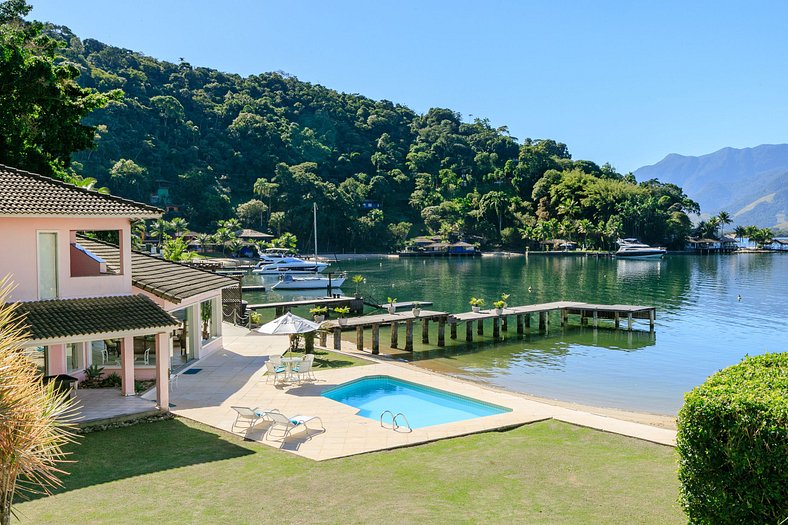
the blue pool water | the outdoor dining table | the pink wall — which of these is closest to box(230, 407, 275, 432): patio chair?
the blue pool water

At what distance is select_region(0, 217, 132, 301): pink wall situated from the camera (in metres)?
13.8

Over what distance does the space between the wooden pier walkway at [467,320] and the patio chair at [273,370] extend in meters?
7.07

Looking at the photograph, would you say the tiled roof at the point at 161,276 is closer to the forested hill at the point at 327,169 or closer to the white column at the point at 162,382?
the white column at the point at 162,382

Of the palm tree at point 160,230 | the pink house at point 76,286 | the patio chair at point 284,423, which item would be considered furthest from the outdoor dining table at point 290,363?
the palm tree at point 160,230

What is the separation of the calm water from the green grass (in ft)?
34.6

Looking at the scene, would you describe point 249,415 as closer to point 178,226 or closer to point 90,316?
point 90,316

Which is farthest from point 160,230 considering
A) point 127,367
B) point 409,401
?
point 409,401

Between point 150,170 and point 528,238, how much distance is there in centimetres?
8071

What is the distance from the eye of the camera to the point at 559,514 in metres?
8.61

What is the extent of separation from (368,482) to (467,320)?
22.8m

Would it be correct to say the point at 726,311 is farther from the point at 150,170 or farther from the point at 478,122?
the point at 478,122

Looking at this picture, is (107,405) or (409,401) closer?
(107,405)

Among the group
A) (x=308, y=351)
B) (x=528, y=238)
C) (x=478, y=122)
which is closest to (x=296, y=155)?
(x=528, y=238)

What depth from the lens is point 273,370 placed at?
1827 centimetres
